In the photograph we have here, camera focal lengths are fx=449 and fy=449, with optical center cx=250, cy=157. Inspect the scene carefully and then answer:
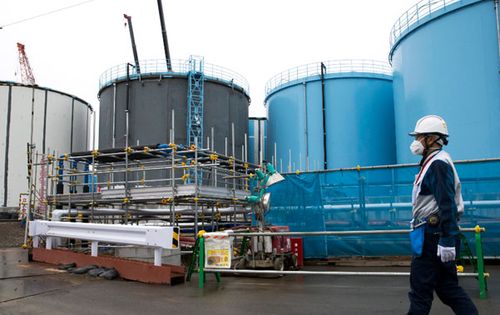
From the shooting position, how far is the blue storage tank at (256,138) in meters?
29.0

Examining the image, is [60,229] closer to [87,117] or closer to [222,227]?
[222,227]

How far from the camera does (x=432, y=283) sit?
12.7 ft

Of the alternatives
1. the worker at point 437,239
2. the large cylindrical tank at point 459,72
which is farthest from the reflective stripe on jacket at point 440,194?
the large cylindrical tank at point 459,72

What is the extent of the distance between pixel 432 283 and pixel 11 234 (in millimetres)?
18726

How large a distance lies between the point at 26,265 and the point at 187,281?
4326 millimetres

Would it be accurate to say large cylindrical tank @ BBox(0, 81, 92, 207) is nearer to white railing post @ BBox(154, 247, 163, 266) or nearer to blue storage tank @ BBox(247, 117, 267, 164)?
blue storage tank @ BBox(247, 117, 267, 164)

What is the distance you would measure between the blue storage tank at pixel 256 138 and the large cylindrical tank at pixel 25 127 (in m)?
11.0

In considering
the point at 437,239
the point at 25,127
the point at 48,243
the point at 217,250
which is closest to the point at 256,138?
the point at 25,127

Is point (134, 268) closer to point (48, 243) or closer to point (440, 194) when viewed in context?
point (48, 243)

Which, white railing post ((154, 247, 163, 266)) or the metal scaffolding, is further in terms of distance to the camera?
the metal scaffolding

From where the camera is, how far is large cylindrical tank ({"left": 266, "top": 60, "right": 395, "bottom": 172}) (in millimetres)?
23047

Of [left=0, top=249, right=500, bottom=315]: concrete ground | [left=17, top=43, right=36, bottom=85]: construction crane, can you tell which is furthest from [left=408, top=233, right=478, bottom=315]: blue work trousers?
[left=17, top=43, right=36, bottom=85]: construction crane

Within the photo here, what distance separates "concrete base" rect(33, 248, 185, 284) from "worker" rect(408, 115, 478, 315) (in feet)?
15.9

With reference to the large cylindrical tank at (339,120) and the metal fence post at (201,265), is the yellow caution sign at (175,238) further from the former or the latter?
the large cylindrical tank at (339,120)
